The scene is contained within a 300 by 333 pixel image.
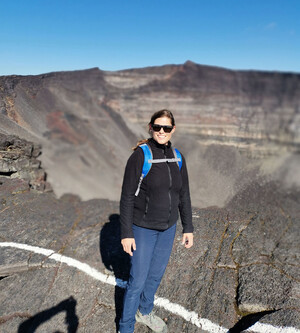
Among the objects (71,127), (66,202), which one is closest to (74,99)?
(71,127)

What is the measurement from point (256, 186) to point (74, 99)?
3.24 metres

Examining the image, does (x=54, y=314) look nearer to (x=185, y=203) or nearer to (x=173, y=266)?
(x=173, y=266)

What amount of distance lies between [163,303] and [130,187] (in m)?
1.29

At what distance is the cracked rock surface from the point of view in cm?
220

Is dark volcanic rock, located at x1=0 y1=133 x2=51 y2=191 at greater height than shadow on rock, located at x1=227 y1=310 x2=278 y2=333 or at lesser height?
greater

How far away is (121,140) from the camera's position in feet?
14.3

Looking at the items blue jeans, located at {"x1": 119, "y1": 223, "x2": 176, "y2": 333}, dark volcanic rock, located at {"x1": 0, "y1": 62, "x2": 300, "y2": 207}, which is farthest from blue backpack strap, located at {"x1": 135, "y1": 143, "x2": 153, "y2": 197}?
dark volcanic rock, located at {"x1": 0, "y1": 62, "x2": 300, "y2": 207}

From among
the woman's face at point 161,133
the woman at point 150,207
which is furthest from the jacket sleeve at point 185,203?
the woman's face at point 161,133

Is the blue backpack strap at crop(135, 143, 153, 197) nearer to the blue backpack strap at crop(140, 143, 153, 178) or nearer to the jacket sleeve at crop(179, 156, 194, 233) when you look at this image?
the blue backpack strap at crop(140, 143, 153, 178)

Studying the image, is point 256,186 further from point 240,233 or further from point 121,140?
point 121,140

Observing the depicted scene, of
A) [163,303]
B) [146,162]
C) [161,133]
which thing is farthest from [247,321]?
[161,133]

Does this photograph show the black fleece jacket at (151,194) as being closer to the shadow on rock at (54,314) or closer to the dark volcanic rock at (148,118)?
the shadow on rock at (54,314)

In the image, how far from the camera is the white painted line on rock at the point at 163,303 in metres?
1.92

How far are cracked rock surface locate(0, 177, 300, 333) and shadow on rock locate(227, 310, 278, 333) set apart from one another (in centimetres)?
3
